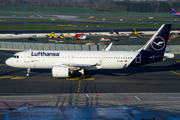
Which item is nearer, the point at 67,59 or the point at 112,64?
the point at 67,59

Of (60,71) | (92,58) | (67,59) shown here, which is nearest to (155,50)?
(92,58)

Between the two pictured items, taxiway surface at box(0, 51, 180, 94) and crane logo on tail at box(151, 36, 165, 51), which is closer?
taxiway surface at box(0, 51, 180, 94)

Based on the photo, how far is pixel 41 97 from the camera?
3134 centimetres

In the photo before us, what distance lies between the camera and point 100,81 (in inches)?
1587

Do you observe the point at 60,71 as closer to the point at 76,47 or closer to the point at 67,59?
the point at 67,59

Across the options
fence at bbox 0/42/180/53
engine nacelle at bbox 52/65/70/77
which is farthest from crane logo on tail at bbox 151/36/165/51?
fence at bbox 0/42/180/53

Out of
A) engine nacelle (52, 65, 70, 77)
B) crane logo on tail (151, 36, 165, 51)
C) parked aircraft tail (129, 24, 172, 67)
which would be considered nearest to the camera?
engine nacelle (52, 65, 70, 77)

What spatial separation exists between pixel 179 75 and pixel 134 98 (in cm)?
1795

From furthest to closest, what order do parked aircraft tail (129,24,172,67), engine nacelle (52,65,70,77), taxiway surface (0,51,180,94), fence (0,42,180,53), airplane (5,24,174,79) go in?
fence (0,42,180,53), parked aircraft tail (129,24,172,67), airplane (5,24,174,79), engine nacelle (52,65,70,77), taxiway surface (0,51,180,94)

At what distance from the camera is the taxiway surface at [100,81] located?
35219 millimetres

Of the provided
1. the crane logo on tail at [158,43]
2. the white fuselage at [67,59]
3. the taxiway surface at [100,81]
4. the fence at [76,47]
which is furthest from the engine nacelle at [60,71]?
the fence at [76,47]

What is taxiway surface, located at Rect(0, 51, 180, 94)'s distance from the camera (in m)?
35.2

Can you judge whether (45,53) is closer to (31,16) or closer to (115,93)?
(115,93)

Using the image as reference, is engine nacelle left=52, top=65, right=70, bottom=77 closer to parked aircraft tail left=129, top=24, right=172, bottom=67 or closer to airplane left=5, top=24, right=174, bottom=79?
airplane left=5, top=24, right=174, bottom=79
